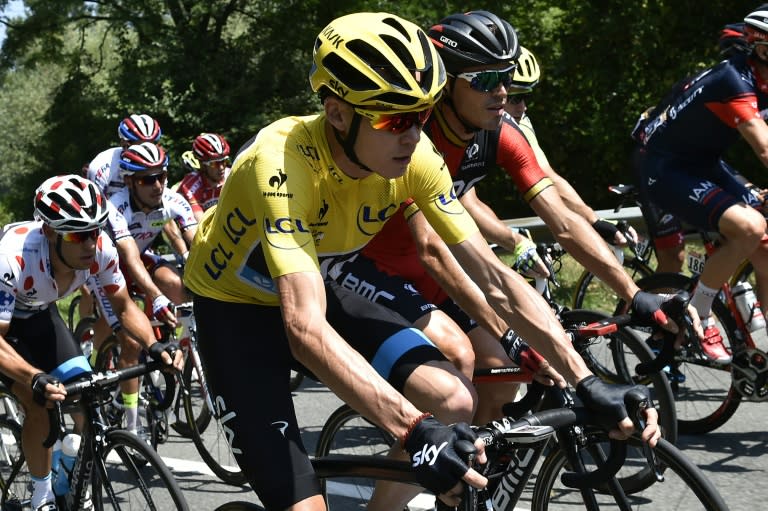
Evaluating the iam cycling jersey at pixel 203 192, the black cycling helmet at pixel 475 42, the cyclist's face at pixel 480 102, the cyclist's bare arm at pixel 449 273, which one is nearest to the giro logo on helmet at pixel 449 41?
the black cycling helmet at pixel 475 42

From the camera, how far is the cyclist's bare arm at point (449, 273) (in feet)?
13.9

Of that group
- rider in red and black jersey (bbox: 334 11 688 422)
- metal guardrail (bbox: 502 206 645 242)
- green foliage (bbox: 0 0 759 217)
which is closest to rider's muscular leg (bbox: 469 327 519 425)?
rider in red and black jersey (bbox: 334 11 688 422)

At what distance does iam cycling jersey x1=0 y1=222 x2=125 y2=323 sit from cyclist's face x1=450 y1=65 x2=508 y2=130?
86.7 inches

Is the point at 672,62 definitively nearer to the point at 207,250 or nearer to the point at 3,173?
the point at 207,250

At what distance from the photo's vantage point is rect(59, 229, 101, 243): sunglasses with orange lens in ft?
17.6

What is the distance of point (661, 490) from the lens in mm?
3508

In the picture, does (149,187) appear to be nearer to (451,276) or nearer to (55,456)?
(55,456)

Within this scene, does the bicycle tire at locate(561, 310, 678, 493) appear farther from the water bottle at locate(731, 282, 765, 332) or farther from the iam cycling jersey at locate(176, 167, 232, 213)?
the iam cycling jersey at locate(176, 167, 232, 213)

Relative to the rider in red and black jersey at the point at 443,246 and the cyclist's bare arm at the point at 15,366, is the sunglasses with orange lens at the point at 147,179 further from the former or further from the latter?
the rider in red and black jersey at the point at 443,246

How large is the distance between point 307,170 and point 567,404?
4.04 ft

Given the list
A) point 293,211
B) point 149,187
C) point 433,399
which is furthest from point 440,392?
point 149,187

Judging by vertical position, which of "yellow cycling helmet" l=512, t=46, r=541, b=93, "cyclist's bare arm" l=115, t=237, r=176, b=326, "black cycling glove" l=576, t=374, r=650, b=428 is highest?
"yellow cycling helmet" l=512, t=46, r=541, b=93

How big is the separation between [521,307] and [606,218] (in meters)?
6.33

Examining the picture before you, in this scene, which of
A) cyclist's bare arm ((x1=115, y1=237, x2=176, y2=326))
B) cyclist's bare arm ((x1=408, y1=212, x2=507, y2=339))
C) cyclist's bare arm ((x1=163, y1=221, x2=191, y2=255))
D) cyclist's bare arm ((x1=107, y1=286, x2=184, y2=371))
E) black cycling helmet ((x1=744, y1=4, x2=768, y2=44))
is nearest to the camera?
cyclist's bare arm ((x1=408, y1=212, x2=507, y2=339))
